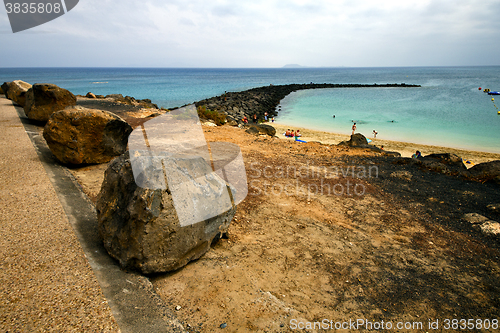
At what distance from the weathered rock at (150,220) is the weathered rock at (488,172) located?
7663 mm

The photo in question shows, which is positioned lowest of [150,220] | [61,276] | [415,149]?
[415,149]

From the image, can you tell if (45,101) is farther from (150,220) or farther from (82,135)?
(150,220)

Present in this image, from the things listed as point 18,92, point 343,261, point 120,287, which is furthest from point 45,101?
point 343,261

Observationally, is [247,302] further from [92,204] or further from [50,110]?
[50,110]

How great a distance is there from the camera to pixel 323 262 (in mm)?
4102

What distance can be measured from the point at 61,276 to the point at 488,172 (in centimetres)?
960

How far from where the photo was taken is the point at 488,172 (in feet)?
24.1

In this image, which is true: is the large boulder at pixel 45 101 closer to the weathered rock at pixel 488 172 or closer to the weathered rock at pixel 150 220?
the weathered rock at pixel 150 220

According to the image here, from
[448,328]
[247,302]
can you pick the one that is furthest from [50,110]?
[448,328]

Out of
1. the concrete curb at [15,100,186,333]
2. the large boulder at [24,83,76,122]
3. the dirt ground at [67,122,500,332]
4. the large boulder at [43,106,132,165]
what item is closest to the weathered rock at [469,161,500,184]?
the dirt ground at [67,122,500,332]

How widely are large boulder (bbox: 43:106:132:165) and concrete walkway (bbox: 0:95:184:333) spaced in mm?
1470

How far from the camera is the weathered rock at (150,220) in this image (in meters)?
3.20

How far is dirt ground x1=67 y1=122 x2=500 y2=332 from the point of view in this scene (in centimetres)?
315

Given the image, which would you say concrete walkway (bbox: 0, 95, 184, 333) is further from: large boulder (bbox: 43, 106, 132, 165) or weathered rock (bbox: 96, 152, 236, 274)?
large boulder (bbox: 43, 106, 132, 165)
